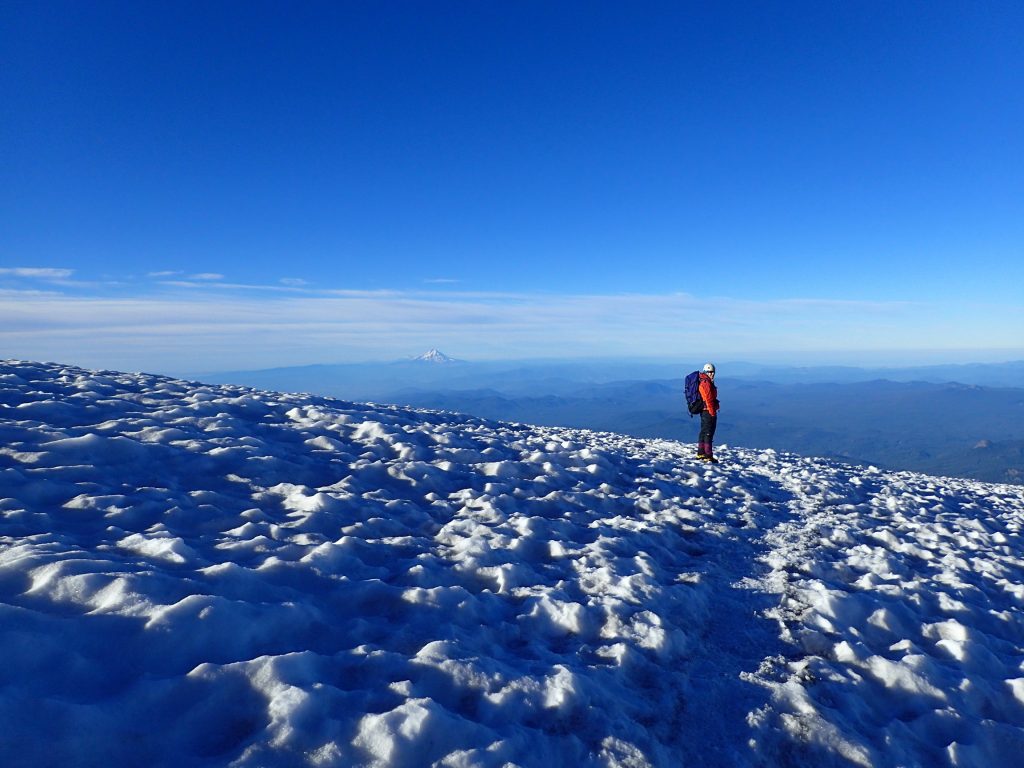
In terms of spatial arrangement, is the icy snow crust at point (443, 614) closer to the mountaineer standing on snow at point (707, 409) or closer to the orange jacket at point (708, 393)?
the mountaineer standing on snow at point (707, 409)

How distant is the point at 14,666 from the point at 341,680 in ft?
7.74

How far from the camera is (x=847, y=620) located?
6785mm

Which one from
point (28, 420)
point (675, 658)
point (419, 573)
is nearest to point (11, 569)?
point (419, 573)

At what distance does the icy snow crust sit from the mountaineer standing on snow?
19.5ft

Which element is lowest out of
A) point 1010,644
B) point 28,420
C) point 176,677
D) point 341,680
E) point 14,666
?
point 1010,644

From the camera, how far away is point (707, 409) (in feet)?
58.7

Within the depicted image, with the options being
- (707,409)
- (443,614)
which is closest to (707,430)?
(707,409)

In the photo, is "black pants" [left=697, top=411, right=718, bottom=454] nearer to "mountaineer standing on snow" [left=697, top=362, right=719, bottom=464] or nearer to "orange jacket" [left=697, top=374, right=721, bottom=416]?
"mountaineer standing on snow" [left=697, top=362, right=719, bottom=464]

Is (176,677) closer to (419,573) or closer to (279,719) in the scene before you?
(279,719)

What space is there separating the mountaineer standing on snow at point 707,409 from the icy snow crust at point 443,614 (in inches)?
234

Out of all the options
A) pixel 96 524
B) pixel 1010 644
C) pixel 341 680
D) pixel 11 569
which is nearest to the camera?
pixel 341 680

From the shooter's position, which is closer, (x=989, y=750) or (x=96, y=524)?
(x=989, y=750)

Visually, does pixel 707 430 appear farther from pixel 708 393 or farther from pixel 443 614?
pixel 443 614

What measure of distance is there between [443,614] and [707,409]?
14.4 meters
